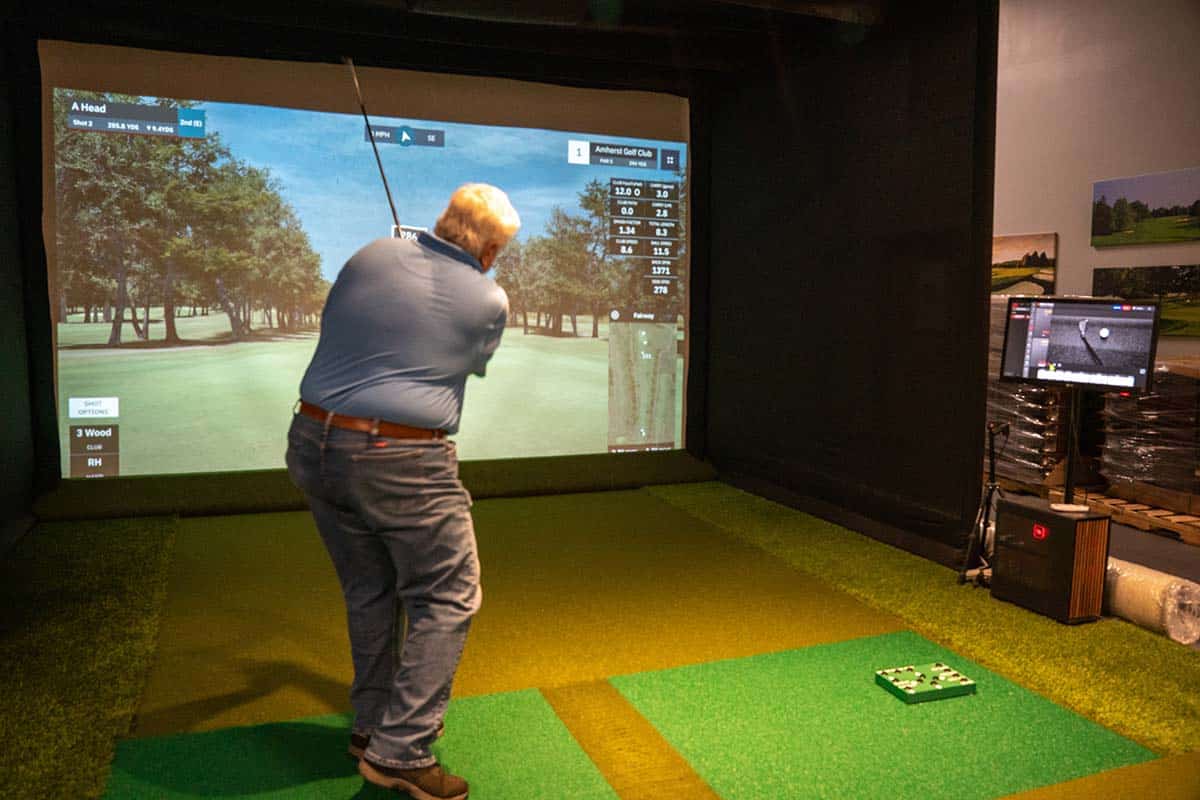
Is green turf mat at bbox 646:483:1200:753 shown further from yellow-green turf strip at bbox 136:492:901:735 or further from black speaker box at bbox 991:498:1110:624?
yellow-green turf strip at bbox 136:492:901:735

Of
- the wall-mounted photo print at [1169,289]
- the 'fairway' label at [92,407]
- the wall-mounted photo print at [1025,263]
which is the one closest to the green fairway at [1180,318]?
the wall-mounted photo print at [1169,289]

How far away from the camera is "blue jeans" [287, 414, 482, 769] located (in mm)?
2064

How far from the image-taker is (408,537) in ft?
6.87

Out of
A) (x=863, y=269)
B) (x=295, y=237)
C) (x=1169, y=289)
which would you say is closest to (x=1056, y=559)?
(x=863, y=269)

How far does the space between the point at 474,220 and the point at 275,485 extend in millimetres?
4159

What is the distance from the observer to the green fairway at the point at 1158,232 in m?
5.67

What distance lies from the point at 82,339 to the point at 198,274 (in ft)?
2.56

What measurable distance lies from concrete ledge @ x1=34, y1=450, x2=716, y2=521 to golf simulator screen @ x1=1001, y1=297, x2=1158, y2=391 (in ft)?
9.72

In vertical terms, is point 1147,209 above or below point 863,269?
above

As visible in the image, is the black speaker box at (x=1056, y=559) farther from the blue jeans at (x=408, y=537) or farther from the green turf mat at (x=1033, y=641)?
the blue jeans at (x=408, y=537)

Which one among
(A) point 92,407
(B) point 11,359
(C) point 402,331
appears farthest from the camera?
(A) point 92,407

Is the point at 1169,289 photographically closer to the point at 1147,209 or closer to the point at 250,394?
the point at 1147,209

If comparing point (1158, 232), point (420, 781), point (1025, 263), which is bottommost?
point (420, 781)

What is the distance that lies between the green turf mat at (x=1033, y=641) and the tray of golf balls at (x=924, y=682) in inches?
10.4
